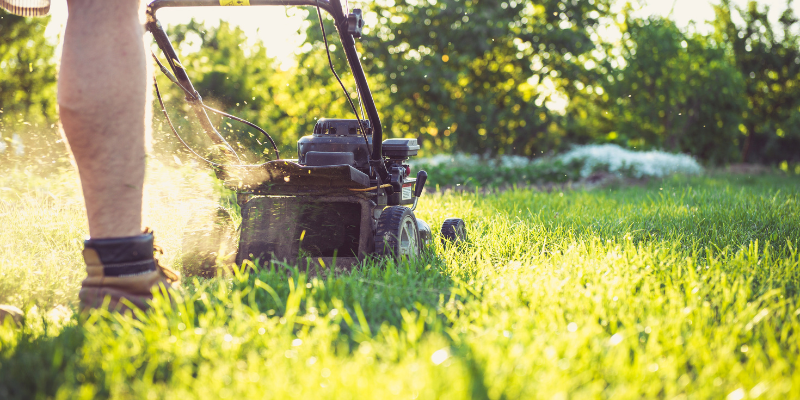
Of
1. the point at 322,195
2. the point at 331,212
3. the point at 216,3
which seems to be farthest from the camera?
the point at 331,212

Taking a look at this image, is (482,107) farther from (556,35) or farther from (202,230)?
(202,230)

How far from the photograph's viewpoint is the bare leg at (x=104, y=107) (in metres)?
1.45

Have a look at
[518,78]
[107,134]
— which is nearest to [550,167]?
[518,78]

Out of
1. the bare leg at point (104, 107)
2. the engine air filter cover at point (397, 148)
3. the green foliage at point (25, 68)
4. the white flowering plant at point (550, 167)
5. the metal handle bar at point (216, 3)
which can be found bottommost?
the white flowering plant at point (550, 167)

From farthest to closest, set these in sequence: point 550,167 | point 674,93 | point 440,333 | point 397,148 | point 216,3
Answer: point 674,93
point 550,167
point 397,148
point 216,3
point 440,333

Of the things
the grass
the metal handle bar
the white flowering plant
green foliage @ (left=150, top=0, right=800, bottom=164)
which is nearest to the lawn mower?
the metal handle bar

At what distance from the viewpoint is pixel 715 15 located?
15.2m

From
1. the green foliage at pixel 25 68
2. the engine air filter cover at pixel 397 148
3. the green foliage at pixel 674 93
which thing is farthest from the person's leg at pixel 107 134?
the green foliage at pixel 674 93

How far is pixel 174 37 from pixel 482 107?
21.6 m

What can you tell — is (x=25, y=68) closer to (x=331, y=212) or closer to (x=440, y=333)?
(x=331, y=212)

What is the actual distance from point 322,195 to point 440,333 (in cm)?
104

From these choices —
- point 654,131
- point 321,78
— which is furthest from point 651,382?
point 654,131

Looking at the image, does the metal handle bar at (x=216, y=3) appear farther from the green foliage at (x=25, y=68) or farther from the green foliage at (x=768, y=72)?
the green foliage at (x=768, y=72)

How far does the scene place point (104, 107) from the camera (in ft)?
4.76
